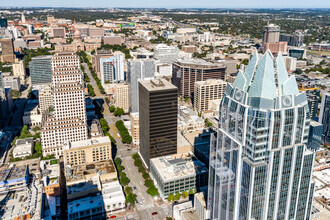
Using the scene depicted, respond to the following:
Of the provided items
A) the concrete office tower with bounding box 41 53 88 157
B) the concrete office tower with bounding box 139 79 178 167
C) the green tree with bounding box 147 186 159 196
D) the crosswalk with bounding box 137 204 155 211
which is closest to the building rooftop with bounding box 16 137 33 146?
the concrete office tower with bounding box 41 53 88 157

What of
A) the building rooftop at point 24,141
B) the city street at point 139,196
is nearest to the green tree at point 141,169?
the city street at point 139,196

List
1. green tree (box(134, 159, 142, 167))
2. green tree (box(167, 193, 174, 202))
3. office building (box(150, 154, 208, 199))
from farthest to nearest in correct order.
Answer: green tree (box(134, 159, 142, 167)), office building (box(150, 154, 208, 199)), green tree (box(167, 193, 174, 202))

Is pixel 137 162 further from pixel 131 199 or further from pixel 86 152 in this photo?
pixel 131 199

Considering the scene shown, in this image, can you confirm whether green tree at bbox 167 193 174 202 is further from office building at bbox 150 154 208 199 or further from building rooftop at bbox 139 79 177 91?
building rooftop at bbox 139 79 177 91

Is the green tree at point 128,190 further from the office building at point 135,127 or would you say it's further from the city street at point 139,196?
the office building at point 135,127

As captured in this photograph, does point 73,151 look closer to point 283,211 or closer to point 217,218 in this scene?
point 217,218

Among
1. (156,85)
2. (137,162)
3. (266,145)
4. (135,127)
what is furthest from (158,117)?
(266,145)
